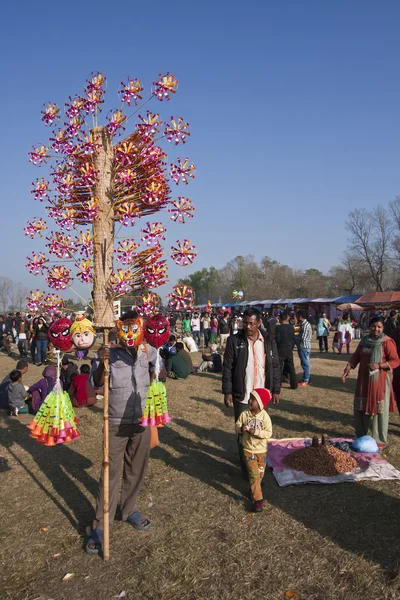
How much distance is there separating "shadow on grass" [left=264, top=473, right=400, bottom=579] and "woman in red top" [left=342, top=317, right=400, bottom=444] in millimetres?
1387

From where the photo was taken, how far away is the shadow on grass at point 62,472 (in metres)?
4.50

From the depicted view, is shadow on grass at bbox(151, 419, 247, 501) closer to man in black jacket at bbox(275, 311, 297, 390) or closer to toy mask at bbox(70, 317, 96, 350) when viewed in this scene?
toy mask at bbox(70, 317, 96, 350)

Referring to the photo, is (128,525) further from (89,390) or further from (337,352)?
(337,352)

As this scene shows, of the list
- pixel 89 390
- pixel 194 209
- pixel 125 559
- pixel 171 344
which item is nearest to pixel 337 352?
pixel 171 344

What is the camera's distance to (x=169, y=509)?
447cm

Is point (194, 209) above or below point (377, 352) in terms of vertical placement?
above

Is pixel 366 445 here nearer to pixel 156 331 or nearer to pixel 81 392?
pixel 156 331

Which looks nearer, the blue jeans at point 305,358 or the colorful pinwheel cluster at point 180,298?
the colorful pinwheel cluster at point 180,298

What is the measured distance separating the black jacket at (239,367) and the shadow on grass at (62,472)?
2055mm

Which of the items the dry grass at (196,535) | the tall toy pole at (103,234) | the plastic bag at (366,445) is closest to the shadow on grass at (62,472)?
the dry grass at (196,535)

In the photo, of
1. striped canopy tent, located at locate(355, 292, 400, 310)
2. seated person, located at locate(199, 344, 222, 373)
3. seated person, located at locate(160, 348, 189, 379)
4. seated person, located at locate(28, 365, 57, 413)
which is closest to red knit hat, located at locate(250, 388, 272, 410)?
seated person, located at locate(28, 365, 57, 413)

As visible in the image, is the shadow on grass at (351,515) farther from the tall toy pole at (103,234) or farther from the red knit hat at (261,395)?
the tall toy pole at (103,234)

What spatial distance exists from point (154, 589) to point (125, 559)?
1.58 feet

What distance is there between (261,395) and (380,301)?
29.8m
